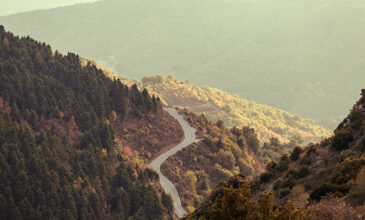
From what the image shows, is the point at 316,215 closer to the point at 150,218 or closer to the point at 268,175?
the point at 268,175

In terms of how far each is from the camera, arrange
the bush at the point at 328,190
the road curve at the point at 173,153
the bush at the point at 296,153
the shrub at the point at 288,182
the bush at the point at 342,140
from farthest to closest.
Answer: the road curve at the point at 173,153
the bush at the point at 296,153
the bush at the point at 342,140
the shrub at the point at 288,182
the bush at the point at 328,190

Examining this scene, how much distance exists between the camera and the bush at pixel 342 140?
5412 centimetres

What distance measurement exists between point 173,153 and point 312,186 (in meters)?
80.4

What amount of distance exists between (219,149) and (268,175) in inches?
2993

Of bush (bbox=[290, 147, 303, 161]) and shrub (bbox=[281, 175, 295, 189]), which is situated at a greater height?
bush (bbox=[290, 147, 303, 161])

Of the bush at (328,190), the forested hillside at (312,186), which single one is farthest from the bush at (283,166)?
the bush at (328,190)

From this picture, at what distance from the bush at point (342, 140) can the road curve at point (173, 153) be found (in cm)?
5188

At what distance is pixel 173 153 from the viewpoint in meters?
128

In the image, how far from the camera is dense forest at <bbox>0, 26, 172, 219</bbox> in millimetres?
92125

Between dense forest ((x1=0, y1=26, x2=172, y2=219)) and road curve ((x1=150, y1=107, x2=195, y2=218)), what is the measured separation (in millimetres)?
3655

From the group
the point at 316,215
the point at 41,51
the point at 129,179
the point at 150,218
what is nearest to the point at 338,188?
the point at 316,215

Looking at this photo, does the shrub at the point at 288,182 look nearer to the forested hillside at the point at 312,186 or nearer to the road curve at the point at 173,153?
the forested hillside at the point at 312,186

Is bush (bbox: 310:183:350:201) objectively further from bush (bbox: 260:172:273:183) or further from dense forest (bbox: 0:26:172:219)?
dense forest (bbox: 0:26:172:219)

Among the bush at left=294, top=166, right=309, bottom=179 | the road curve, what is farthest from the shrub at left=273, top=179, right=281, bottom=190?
the road curve
